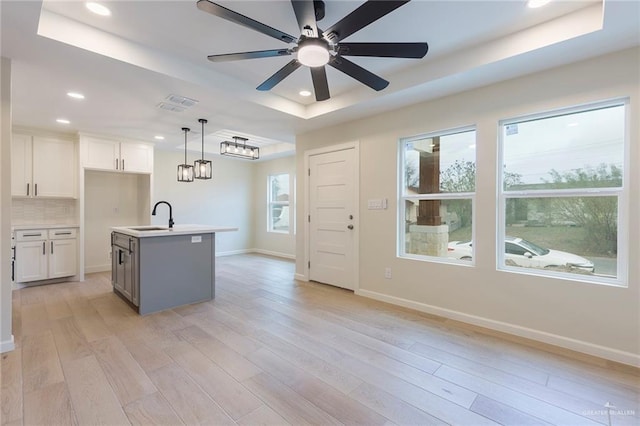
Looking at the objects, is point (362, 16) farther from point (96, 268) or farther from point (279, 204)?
point (96, 268)

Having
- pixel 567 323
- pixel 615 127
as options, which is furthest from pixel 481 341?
pixel 615 127

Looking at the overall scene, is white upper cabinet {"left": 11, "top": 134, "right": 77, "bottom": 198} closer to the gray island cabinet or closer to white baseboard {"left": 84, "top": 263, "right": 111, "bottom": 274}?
white baseboard {"left": 84, "top": 263, "right": 111, "bottom": 274}

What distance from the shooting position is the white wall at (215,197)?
6250mm

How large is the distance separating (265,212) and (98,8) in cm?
571

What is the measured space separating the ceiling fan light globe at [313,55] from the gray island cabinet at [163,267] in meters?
2.50

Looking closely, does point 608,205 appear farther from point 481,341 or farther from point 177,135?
Result: point 177,135

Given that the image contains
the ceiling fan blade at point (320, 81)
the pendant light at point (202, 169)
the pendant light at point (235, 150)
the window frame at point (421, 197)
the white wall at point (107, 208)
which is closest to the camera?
the ceiling fan blade at point (320, 81)

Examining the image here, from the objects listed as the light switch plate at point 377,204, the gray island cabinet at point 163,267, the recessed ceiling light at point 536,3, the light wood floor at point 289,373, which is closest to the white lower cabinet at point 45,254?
the gray island cabinet at point 163,267

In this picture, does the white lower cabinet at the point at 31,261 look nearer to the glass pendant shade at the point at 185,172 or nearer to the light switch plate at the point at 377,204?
the glass pendant shade at the point at 185,172

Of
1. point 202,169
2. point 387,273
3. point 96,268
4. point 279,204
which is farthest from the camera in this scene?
point 279,204

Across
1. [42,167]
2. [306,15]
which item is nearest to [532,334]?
[306,15]

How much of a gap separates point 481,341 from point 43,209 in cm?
Answer: 651

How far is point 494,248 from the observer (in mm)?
2885

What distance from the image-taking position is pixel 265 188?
7598 millimetres
